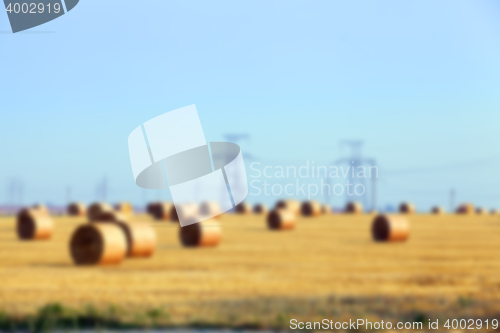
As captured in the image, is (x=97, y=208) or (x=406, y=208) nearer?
(x=97, y=208)

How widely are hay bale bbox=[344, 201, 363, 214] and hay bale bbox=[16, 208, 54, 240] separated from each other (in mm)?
45805

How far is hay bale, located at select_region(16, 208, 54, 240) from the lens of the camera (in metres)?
32.4

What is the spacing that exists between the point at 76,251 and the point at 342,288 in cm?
864

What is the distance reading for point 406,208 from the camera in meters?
77.8

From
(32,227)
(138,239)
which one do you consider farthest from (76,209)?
(138,239)

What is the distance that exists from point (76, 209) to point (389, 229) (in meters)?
39.9

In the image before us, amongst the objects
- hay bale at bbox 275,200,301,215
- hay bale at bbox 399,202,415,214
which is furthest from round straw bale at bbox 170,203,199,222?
hay bale at bbox 399,202,415,214

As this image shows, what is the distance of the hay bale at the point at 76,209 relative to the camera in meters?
63.6

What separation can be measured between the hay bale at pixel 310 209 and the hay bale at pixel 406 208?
18886 millimetres

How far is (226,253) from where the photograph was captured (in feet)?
76.2


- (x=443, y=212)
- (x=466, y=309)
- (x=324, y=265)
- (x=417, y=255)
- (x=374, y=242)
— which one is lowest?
(x=443, y=212)

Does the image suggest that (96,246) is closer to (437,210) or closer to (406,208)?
(406,208)

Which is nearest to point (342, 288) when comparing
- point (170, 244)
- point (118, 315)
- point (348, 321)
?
point (348, 321)

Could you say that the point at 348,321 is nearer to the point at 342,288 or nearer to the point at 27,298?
the point at 342,288
